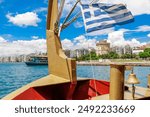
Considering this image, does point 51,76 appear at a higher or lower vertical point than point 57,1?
lower

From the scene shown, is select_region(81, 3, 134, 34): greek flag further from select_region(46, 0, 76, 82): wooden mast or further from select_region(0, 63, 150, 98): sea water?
select_region(46, 0, 76, 82): wooden mast

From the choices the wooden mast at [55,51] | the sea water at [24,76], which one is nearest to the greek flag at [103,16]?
the sea water at [24,76]

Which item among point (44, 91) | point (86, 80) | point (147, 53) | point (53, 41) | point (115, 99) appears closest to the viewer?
point (115, 99)

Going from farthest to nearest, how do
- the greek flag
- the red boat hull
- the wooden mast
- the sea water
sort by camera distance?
the sea water, the wooden mast, the red boat hull, the greek flag

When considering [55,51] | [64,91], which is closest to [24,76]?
[55,51]

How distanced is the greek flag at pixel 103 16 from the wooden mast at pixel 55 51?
6.55ft

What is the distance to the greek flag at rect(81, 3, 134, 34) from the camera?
27.9 feet

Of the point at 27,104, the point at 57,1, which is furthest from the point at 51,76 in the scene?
the point at 27,104

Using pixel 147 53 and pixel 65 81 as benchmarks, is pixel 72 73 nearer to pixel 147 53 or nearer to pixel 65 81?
pixel 65 81

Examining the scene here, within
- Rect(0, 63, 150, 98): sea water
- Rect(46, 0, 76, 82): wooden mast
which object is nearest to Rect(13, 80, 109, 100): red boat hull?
Rect(46, 0, 76, 82): wooden mast

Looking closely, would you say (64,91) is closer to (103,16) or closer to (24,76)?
(103,16)

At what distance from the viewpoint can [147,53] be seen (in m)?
170

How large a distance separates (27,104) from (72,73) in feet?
18.4

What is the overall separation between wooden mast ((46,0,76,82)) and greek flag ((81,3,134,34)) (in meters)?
2.00
